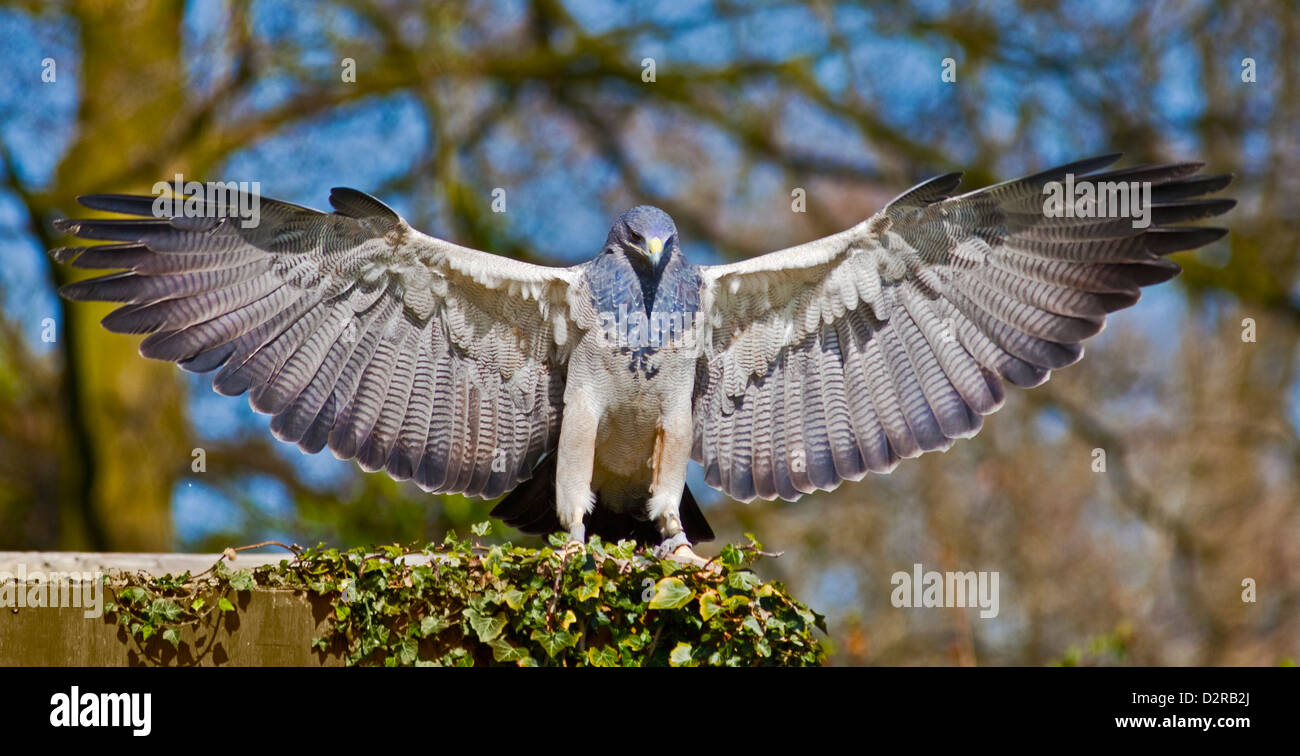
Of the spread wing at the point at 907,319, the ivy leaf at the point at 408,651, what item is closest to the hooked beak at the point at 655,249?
the spread wing at the point at 907,319

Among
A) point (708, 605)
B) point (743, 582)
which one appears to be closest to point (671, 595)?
point (708, 605)

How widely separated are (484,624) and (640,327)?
56.6 inches

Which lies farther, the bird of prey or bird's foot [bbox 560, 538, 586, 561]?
the bird of prey

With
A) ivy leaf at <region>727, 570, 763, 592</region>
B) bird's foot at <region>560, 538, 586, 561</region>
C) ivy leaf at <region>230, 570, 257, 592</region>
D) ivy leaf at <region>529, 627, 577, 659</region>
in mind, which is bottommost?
ivy leaf at <region>529, 627, 577, 659</region>

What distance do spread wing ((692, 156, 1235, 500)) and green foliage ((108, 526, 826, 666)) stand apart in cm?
136

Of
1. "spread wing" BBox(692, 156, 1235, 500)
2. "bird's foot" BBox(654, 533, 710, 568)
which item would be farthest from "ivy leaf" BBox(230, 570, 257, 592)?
"spread wing" BBox(692, 156, 1235, 500)

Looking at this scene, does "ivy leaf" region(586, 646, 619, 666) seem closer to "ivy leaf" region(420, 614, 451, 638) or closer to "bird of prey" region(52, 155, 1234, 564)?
"ivy leaf" region(420, 614, 451, 638)

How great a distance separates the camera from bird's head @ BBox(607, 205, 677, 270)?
4.66 metres

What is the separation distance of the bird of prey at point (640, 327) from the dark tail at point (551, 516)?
92 millimetres

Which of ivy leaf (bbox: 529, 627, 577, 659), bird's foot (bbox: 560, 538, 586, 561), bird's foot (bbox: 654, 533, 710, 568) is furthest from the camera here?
bird's foot (bbox: 654, 533, 710, 568)

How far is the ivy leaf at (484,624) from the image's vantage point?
366 centimetres

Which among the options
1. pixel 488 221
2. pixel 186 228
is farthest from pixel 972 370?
pixel 488 221

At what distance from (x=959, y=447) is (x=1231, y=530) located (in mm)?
3312

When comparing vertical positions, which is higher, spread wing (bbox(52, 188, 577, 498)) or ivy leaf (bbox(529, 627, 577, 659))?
spread wing (bbox(52, 188, 577, 498))
